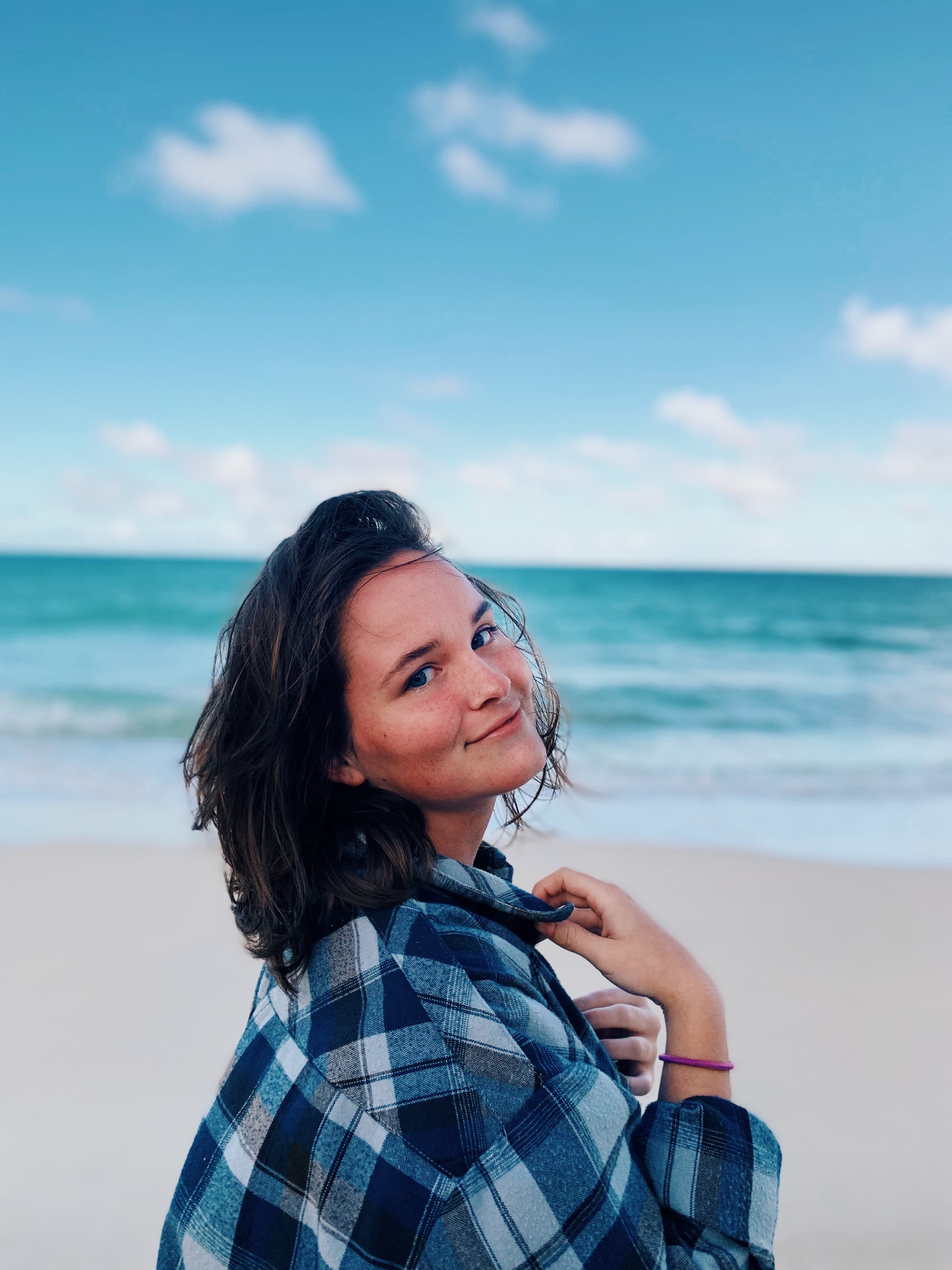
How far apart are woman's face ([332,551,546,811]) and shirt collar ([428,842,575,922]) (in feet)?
0.54

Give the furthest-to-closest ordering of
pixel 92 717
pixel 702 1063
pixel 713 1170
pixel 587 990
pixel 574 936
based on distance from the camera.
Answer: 1. pixel 92 717
2. pixel 587 990
3. pixel 574 936
4. pixel 702 1063
5. pixel 713 1170

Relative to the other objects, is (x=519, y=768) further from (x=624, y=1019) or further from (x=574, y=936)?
(x=624, y=1019)

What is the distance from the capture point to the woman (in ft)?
3.85

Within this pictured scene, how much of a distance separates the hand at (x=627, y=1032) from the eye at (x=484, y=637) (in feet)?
2.50

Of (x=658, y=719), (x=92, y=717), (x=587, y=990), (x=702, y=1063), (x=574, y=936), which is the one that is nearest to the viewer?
(x=702, y=1063)

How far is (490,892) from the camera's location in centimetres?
154

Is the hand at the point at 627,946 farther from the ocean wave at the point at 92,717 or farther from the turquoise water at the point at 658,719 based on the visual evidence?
the ocean wave at the point at 92,717

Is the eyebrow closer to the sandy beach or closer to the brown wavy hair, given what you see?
the brown wavy hair

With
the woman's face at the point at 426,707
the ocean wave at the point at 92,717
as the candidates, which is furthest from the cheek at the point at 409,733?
the ocean wave at the point at 92,717

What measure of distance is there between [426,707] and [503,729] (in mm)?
A: 148

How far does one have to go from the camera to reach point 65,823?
23.4 feet

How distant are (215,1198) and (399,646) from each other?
91cm

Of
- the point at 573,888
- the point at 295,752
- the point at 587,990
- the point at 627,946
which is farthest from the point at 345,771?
the point at 587,990

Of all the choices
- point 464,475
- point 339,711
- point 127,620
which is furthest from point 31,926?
point 464,475
